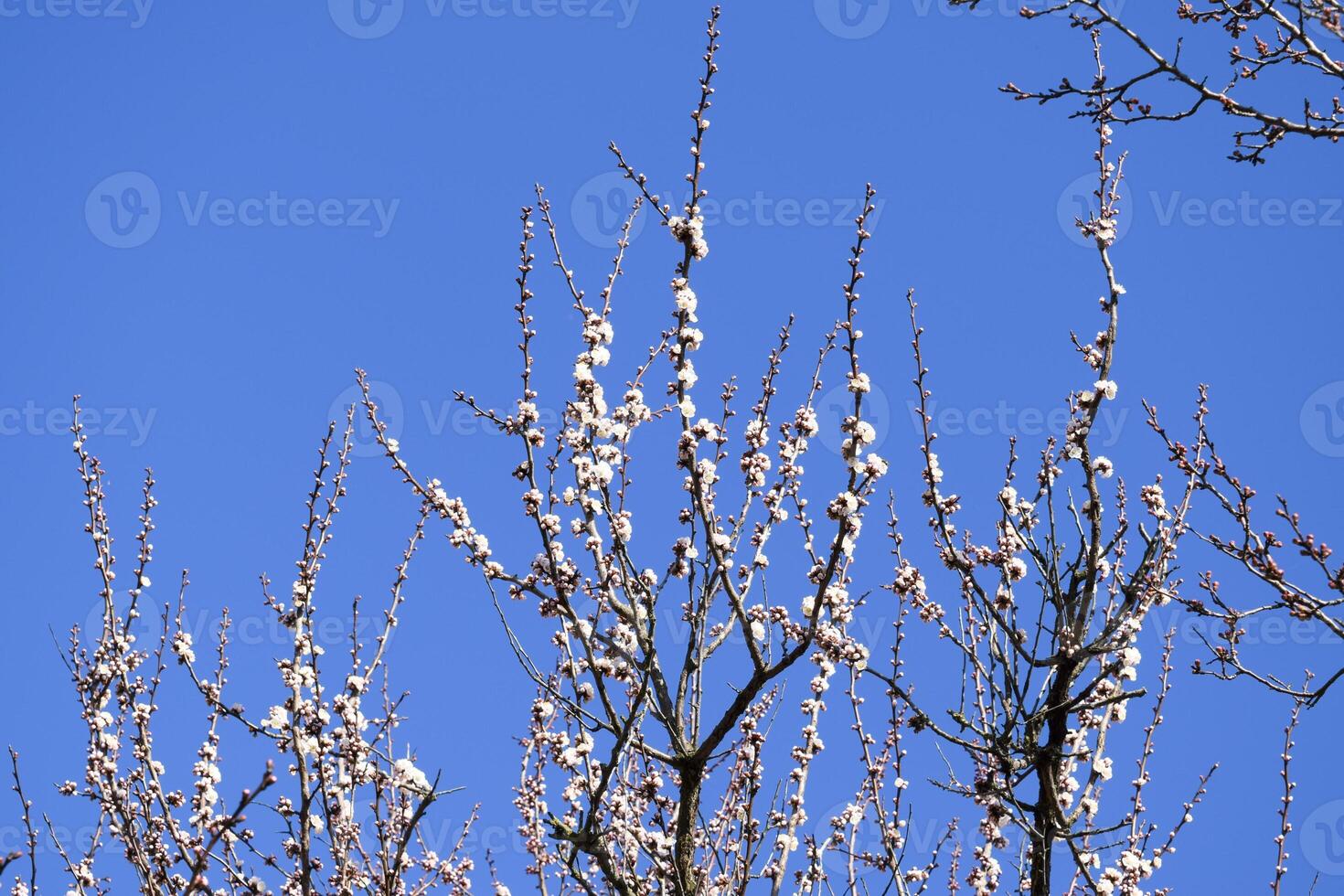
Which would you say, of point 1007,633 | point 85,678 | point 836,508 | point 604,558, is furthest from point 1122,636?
point 85,678

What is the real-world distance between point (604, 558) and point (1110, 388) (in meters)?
2.80

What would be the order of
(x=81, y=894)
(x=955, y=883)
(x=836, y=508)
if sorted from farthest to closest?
(x=955, y=883)
(x=81, y=894)
(x=836, y=508)

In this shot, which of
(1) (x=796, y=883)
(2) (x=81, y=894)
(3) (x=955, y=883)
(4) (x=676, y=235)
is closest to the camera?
(4) (x=676, y=235)

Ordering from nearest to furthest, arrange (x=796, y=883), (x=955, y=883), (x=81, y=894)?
(x=81, y=894), (x=796, y=883), (x=955, y=883)

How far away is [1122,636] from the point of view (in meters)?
5.98

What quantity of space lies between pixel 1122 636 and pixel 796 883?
7.49ft

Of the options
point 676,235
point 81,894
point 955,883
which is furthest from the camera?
point 955,883

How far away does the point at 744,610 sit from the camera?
5730 millimetres

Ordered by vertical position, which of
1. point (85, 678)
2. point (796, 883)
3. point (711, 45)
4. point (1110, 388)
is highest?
point (711, 45)

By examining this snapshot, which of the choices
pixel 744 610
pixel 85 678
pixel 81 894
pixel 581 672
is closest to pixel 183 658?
pixel 85 678

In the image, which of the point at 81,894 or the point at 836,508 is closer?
the point at 836,508

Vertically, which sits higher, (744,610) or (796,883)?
(744,610)

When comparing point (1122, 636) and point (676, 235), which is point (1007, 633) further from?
point (676, 235)

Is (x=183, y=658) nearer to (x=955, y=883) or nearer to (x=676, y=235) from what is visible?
(x=676, y=235)
